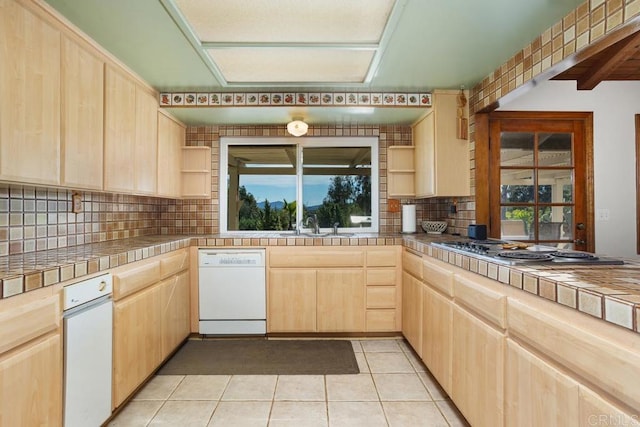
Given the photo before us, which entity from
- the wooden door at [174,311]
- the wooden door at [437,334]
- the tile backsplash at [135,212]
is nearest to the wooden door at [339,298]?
the wooden door at [437,334]

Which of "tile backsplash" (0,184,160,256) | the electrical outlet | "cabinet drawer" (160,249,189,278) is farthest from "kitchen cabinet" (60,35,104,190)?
the electrical outlet

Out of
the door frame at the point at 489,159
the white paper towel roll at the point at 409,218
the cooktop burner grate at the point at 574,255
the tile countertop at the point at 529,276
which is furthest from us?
the white paper towel roll at the point at 409,218

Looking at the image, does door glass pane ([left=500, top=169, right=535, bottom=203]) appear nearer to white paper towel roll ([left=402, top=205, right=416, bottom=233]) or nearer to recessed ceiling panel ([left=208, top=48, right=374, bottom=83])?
white paper towel roll ([left=402, top=205, right=416, bottom=233])

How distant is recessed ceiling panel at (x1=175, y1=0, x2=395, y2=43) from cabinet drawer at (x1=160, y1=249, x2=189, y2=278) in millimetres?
1506

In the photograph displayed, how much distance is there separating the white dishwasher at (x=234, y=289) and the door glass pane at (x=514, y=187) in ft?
6.96

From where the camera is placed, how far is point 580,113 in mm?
2887

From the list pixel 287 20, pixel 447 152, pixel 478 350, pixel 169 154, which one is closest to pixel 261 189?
pixel 169 154

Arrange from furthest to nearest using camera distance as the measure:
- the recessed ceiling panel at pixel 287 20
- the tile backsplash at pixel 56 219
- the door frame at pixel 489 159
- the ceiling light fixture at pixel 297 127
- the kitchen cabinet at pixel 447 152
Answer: the ceiling light fixture at pixel 297 127 → the kitchen cabinet at pixel 447 152 → the door frame at pixel 489 159 → the tile backsplash at pixel 56 219 → the recessed ceiling panel at pixel 287 20

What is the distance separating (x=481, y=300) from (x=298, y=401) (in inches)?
48.2

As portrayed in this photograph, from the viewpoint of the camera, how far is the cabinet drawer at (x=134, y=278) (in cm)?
177

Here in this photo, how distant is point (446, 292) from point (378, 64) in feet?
5.08

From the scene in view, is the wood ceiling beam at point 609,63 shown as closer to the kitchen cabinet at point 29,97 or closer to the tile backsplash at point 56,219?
the kitchen cabinet at point 29,97

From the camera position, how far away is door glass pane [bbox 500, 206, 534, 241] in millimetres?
2828

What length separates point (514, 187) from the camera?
282 centimetres
